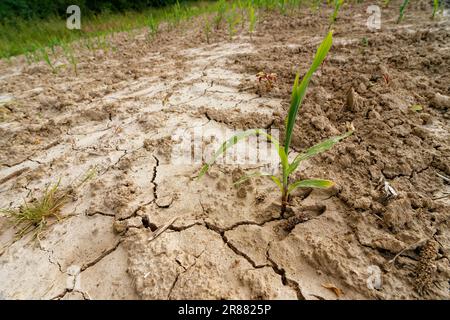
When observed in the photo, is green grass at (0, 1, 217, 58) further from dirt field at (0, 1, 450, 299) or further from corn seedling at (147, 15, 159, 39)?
dirt field at (0, 1, 450, 299)

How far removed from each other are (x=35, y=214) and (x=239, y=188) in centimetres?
106

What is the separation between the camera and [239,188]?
141 centimetres

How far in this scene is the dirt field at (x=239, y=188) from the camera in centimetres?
106

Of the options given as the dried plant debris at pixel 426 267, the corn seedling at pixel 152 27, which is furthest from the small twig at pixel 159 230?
the corn seedling at pixel 152 27

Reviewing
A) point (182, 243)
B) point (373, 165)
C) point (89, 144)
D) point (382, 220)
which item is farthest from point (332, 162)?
point (89, 144)

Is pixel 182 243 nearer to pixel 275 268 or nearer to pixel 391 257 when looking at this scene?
pixel 275 268

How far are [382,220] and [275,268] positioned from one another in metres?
0.54

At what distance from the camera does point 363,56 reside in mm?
2346

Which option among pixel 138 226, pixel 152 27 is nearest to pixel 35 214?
pixel 138 226

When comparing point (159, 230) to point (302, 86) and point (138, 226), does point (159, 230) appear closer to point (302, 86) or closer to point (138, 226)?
point (138, 226)

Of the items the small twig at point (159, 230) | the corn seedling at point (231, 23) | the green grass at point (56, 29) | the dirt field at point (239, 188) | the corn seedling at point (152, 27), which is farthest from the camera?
the green grass at point (56, 29)

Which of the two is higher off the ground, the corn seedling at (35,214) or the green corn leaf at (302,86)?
the green corn leaf at (302,86)

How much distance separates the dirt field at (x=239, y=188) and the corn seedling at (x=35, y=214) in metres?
Result: 0.05

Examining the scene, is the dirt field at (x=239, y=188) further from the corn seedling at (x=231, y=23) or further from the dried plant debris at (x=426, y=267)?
the corn seedling at (x=231, y=23)
